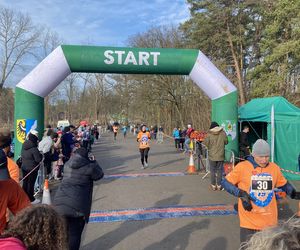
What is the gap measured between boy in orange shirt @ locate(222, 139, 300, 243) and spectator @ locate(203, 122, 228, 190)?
210 inches

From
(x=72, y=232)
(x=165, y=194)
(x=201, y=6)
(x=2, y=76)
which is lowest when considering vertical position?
→ (x=165, y=194)

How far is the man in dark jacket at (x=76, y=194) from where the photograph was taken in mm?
3863

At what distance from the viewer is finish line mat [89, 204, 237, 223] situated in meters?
6.70

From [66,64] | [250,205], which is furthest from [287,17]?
[250,205]

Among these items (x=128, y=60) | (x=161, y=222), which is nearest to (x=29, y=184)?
(x=161, y=222)

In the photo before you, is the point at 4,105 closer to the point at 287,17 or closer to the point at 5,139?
the point at 287,17

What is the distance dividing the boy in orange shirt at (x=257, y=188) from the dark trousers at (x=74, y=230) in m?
1.72

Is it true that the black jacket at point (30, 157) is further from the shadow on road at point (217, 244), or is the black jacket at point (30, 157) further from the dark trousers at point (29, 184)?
the shadow on road at point (217, 244)

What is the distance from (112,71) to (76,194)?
8.03 meters

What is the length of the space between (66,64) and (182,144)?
13.1 m

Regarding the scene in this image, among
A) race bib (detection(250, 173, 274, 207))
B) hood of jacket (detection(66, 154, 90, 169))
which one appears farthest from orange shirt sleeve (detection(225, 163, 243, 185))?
hood of jacket (detection(66, 154, 90, 169))

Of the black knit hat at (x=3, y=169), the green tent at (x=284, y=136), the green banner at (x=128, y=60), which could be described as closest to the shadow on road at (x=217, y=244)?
the black knit hat at (x=3, y=169)

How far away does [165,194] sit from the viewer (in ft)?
28.5

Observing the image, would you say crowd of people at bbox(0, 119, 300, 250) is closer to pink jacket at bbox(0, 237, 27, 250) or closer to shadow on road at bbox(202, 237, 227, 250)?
pink jacket at bbox(0, 237, 27, 250)
